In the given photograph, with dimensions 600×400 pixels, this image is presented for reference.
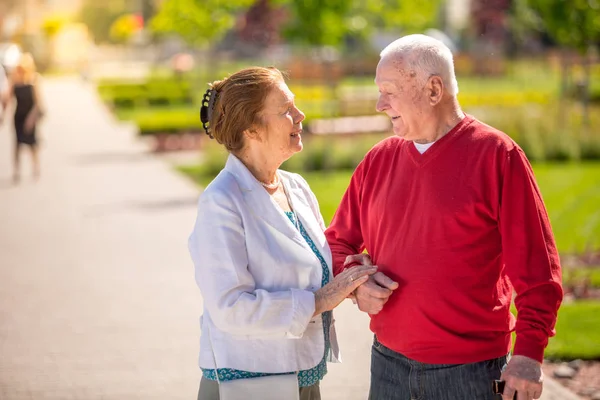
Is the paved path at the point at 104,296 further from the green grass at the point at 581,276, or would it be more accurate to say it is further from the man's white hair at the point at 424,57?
the man's white hair at the point at 424,57

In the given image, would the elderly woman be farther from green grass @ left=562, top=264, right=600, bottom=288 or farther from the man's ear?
green grass @ left=562, top=264, right=600, bottom=288

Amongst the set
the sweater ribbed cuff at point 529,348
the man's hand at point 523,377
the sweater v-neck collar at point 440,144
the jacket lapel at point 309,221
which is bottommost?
the man's hand at point 523,377

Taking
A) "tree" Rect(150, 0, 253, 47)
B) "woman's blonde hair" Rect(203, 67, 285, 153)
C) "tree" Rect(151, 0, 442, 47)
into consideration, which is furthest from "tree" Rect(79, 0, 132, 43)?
"woman's blonde hair" Rect(203, 67, 285, 153)

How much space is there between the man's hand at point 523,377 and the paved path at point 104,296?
294cm

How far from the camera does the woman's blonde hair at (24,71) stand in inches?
653

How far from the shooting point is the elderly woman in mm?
3018

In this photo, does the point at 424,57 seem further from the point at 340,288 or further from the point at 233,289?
the point at 233,289

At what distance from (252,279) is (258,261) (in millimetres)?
60

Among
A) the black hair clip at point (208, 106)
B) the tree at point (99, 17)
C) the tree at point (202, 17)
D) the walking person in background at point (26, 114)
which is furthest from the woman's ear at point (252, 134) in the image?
the tree at point (99, 17)

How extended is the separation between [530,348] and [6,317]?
18.9 feet

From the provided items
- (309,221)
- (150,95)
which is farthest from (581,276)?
(150,95)

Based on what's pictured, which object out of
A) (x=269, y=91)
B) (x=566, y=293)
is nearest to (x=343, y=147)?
(x=566, y=293)

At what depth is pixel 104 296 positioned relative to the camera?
8.50m

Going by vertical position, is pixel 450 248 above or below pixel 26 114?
above
